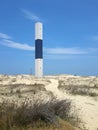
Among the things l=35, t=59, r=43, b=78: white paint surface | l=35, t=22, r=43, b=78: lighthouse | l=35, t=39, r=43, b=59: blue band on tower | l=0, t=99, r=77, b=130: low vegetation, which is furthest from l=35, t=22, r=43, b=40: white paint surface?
l=0, t=99, r=77, b=130: low vegetation

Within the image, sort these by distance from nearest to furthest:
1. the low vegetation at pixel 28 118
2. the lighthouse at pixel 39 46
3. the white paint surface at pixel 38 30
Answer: the low vegetation at pixel 28 118, the lighthouse at pixel 39 46, the white paint surface at pixel 38 30

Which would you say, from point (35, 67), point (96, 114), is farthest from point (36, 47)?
point (96, 114)

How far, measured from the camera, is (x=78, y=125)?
440 inches

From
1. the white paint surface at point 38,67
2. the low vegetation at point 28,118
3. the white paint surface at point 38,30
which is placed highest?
the white paint surface at point 38,30

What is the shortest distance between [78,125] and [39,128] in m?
2.66

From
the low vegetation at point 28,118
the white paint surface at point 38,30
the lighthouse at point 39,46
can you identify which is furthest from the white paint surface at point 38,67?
the low vegetation at point 28,118

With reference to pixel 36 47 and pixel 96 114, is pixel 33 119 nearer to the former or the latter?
pixel 96 114

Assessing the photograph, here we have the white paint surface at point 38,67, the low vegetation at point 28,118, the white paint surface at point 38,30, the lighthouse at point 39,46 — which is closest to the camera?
the low vegetation at point 28,118

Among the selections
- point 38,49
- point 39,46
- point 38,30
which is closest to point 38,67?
point 38,49

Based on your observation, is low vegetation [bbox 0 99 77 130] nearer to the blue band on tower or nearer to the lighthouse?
the lighthouse

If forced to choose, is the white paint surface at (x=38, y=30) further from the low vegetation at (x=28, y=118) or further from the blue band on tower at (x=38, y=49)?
the low vegetation at (x=28, y=118)

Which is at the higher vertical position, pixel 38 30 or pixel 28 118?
pixel 38 30

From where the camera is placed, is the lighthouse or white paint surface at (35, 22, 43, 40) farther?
white paint surface at (35, 22, 43, 40)

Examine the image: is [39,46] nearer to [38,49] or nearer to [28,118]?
[38,49]
